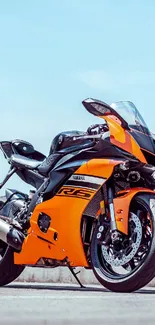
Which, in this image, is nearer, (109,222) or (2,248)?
(109,222)

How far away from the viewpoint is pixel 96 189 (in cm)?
764

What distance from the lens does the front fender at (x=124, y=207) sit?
7348 millimetres

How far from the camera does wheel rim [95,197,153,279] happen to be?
7281 millimetres

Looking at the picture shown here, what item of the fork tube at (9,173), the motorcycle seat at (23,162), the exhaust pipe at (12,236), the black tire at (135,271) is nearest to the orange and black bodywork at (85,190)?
the black tire at (135,271)

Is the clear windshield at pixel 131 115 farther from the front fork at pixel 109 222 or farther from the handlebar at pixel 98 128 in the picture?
the front fork at pixel 109 222

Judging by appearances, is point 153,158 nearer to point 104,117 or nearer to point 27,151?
point 104,117

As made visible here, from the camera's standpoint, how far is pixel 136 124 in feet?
25.4

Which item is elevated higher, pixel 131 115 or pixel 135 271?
pixel 131 115

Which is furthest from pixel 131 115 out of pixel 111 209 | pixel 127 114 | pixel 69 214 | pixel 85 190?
pixel 69 214

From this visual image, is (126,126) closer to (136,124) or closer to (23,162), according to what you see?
(136,124)

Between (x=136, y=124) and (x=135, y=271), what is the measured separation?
131 cm

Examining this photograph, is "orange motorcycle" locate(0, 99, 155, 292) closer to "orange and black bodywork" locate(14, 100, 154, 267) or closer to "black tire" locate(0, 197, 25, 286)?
"orange and black bodywork" locate(14, 100, 154, 267)

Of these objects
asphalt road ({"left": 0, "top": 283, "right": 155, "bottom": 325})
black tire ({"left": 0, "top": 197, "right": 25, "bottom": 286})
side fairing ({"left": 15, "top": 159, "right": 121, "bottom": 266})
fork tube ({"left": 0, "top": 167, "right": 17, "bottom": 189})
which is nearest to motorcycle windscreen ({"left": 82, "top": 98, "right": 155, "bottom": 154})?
side fairing ({"left": 15, "top": 159, "right": 121, "bottom": 266})

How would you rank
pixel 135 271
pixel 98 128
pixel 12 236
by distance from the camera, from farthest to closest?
1. pixel 12 236
2. pixel 98 128
3. pixel 135 271
